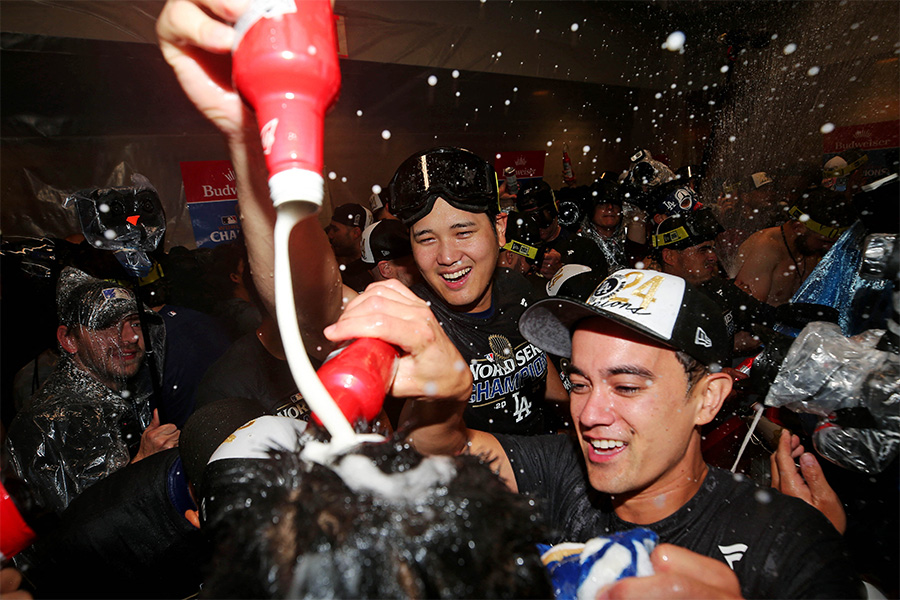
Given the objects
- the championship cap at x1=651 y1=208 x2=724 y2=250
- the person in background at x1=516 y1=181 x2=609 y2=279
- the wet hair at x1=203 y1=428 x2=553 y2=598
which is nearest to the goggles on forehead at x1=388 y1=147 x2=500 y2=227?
the wet hair at x1=203 y1=428 x2=553 y2=598

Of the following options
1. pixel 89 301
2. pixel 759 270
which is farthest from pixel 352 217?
pixel 759 270

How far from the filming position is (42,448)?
259 centimetres

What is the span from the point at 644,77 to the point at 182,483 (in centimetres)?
1377

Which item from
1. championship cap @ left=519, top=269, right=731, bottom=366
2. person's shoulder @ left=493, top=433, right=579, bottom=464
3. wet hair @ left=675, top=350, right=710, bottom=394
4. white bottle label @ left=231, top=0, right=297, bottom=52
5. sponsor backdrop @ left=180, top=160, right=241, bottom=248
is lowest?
person's shoulder @ left=493, top=433, right=579, bottom=464

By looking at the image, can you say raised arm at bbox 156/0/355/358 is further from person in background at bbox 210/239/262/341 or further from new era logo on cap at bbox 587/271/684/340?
person in background at bbox 210/239/262/341

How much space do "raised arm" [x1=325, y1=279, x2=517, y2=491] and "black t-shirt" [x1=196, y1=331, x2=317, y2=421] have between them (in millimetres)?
1622

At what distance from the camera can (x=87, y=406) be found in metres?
2.84

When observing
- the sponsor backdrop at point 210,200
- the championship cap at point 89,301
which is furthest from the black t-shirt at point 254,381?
the sponsor backdrop at point 210,200

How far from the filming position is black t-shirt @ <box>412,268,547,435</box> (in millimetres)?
2525

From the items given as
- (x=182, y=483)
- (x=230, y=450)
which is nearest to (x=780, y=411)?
(x=230, y=450)

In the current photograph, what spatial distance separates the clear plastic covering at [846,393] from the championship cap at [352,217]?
5700 millimetres

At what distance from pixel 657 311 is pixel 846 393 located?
0.87m

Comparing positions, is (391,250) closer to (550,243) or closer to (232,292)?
(232,292)

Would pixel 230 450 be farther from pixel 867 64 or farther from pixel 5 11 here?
pixel 867 64
